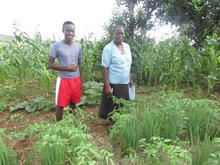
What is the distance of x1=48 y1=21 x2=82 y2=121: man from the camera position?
2582mm

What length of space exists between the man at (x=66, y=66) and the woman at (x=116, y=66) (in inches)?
15.7

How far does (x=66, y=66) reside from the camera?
8.62 ft

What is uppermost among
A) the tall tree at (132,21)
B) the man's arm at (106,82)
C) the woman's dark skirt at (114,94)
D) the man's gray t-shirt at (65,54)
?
the tall tree at (132,21)

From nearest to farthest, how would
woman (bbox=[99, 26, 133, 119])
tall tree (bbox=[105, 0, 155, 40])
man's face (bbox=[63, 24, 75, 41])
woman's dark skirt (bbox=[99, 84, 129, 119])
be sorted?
man's face (bbox=[63, 24, 75, 41]) → woman (bbox=[99, 26, 133, 119]) → woman's dark skirt (bbox=[99, 84, 129, 119]) → tall tree (bbox=[105, 0, 155, 40])

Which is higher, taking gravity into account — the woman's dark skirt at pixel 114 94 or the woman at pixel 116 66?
the woman at pixel 116 66

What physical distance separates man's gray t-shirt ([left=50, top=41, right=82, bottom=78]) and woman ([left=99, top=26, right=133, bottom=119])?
1.30 feet

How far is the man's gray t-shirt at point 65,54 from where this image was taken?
2.58 m

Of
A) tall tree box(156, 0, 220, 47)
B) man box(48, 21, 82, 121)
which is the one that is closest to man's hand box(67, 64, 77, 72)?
man box(48, 21, 82, 121)

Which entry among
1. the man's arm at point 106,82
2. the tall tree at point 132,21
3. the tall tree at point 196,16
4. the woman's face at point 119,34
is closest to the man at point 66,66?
the man's arm at point 106,82

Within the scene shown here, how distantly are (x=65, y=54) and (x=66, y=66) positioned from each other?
6.1 inches

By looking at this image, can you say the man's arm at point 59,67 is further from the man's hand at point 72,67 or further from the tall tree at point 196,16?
the tall tree at point 196,16

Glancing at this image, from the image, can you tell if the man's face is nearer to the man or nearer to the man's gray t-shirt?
the man

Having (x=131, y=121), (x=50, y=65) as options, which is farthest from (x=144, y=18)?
(x=131, y=121)

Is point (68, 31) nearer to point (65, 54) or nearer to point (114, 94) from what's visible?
point (65, 54)
